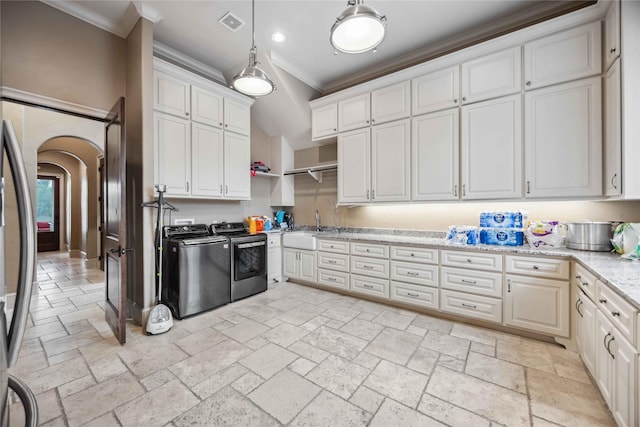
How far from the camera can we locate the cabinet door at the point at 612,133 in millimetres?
2248

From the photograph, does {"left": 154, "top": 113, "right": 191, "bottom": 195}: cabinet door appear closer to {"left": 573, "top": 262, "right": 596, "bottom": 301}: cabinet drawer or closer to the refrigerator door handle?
the refrigerator door handle

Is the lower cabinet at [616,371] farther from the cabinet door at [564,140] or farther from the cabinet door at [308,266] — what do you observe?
the cabinet door at [308,266]

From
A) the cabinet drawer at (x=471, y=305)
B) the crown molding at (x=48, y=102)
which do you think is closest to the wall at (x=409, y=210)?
the cabinet drawer at (x=471, y=305)

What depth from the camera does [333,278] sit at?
393 centimetres

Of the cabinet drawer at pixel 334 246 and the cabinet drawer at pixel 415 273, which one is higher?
the cabinet drawer at pixel 334 246

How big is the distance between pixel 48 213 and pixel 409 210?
10636 millimetres

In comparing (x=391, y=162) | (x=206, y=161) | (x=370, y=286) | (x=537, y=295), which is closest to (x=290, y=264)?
(x=370, y=286)

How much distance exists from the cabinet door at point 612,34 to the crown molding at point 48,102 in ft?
16.2

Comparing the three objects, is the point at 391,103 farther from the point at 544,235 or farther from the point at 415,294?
the point at 415,294

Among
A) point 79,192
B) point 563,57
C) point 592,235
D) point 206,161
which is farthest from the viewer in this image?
point 79,192

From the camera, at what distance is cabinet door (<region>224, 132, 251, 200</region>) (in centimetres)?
394

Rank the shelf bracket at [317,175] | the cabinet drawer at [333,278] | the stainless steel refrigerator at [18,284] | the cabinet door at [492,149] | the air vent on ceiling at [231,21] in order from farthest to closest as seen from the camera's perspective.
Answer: the shelf bracket at [317,175], the cabinet drawer at [333,278], the air vent on ceiling at [231,21], the cabinet door at [492,149], the stainless steel refrigerator at [18,284]

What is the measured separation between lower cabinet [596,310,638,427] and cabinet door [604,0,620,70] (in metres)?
2.12

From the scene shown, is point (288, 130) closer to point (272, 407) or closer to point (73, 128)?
point (73, 128)
